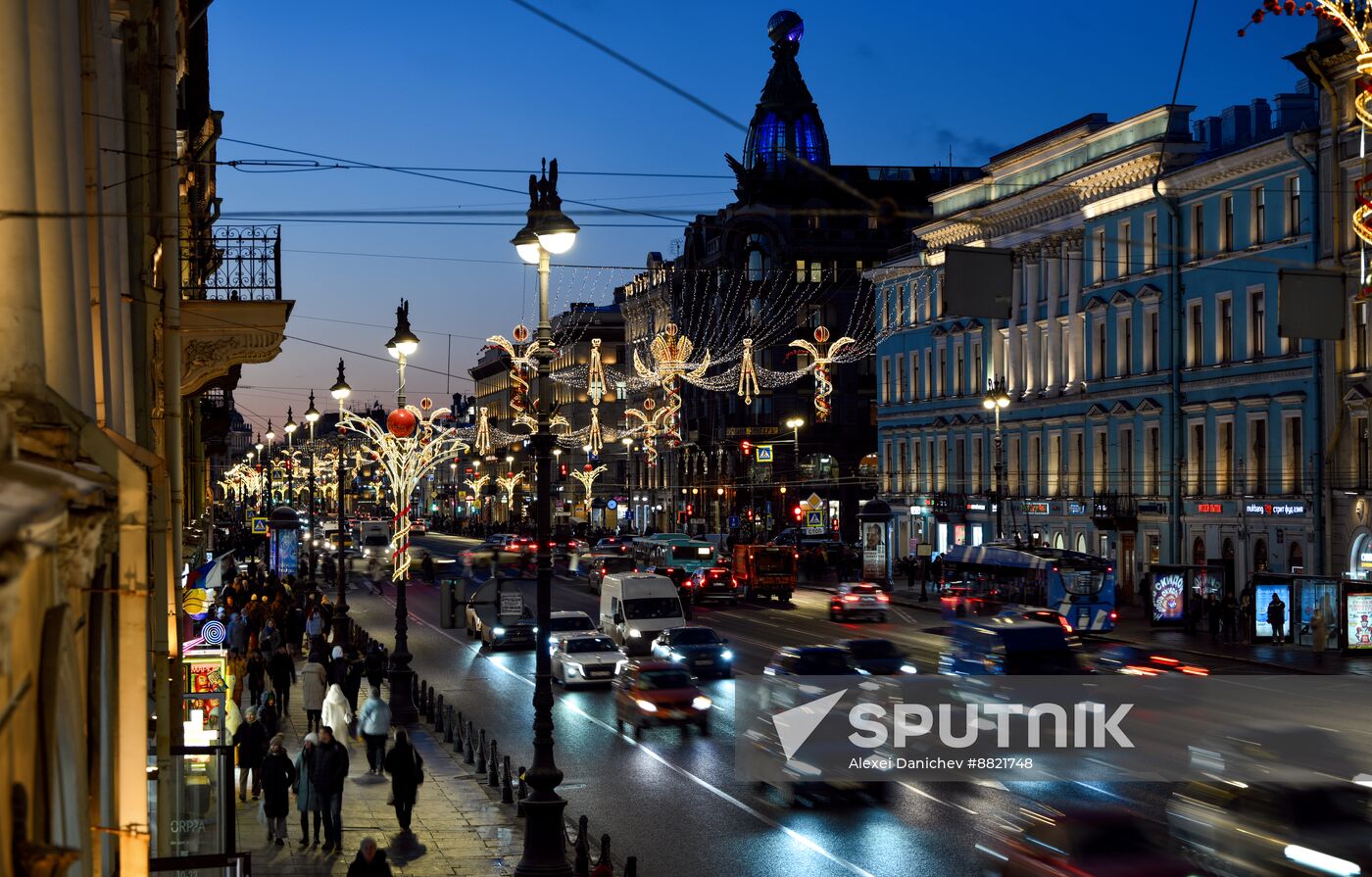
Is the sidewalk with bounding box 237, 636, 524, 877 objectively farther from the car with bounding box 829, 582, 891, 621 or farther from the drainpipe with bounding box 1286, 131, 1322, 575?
the drainpipe with bounding box 1286, 131, 1322, 575

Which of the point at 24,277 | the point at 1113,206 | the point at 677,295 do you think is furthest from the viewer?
the point at 677,295

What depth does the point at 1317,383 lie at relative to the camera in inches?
1935

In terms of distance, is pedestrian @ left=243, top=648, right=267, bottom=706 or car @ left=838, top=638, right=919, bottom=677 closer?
car @ left=838, top=638, right=919, bottom=677

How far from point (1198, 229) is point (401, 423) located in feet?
103

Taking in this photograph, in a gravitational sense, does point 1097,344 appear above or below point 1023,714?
above

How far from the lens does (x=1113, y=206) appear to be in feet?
200

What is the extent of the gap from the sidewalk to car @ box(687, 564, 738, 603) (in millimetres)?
35312

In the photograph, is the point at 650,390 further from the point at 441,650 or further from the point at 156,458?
the point at 156,458

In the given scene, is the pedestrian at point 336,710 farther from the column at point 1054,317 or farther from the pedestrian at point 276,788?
the column at point 1054,317

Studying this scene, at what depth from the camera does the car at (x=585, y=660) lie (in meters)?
36.4

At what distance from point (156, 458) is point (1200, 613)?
43336 millimetres

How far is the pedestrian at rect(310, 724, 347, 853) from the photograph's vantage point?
1950 cm

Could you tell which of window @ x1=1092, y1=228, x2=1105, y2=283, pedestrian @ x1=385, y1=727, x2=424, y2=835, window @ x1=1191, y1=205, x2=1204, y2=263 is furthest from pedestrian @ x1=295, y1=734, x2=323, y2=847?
window @ x1=1092, y1=228, x2=1105, y2=283

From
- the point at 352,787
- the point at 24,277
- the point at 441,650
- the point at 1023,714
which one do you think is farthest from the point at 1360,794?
the point at 441,650
